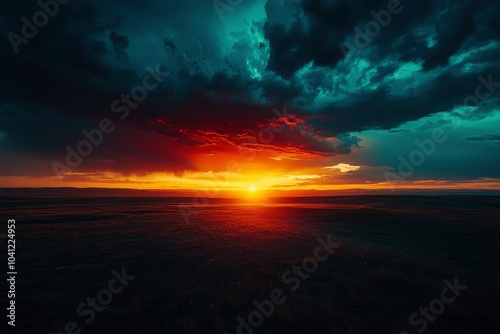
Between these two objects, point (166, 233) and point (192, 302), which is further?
point (166, 233)

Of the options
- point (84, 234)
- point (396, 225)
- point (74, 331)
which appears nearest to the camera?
point (74, 331)

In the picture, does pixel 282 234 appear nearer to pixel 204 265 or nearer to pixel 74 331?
pixel 204 265

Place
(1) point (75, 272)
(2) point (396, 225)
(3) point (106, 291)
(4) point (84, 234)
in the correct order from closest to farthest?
(3) point (106, 291) → (1) point (75, 272) → (4) point (84, 234) → (2) point (396, 225)

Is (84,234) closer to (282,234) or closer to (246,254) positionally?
(246,254)

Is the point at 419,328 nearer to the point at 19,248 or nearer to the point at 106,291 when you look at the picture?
the point at 106,291

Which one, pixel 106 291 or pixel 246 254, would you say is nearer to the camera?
pixel 106 291

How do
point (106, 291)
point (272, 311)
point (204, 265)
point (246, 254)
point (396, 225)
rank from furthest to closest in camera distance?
1. point (396, 225)
2. point (246, 254)
3. point (204, 265)
4. point (106, 291)
5. point (272, 311)

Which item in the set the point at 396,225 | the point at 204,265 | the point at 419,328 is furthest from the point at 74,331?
the point at 396,225

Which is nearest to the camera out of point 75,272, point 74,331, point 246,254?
point 74,331

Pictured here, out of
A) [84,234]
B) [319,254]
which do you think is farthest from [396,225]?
[84,234]
